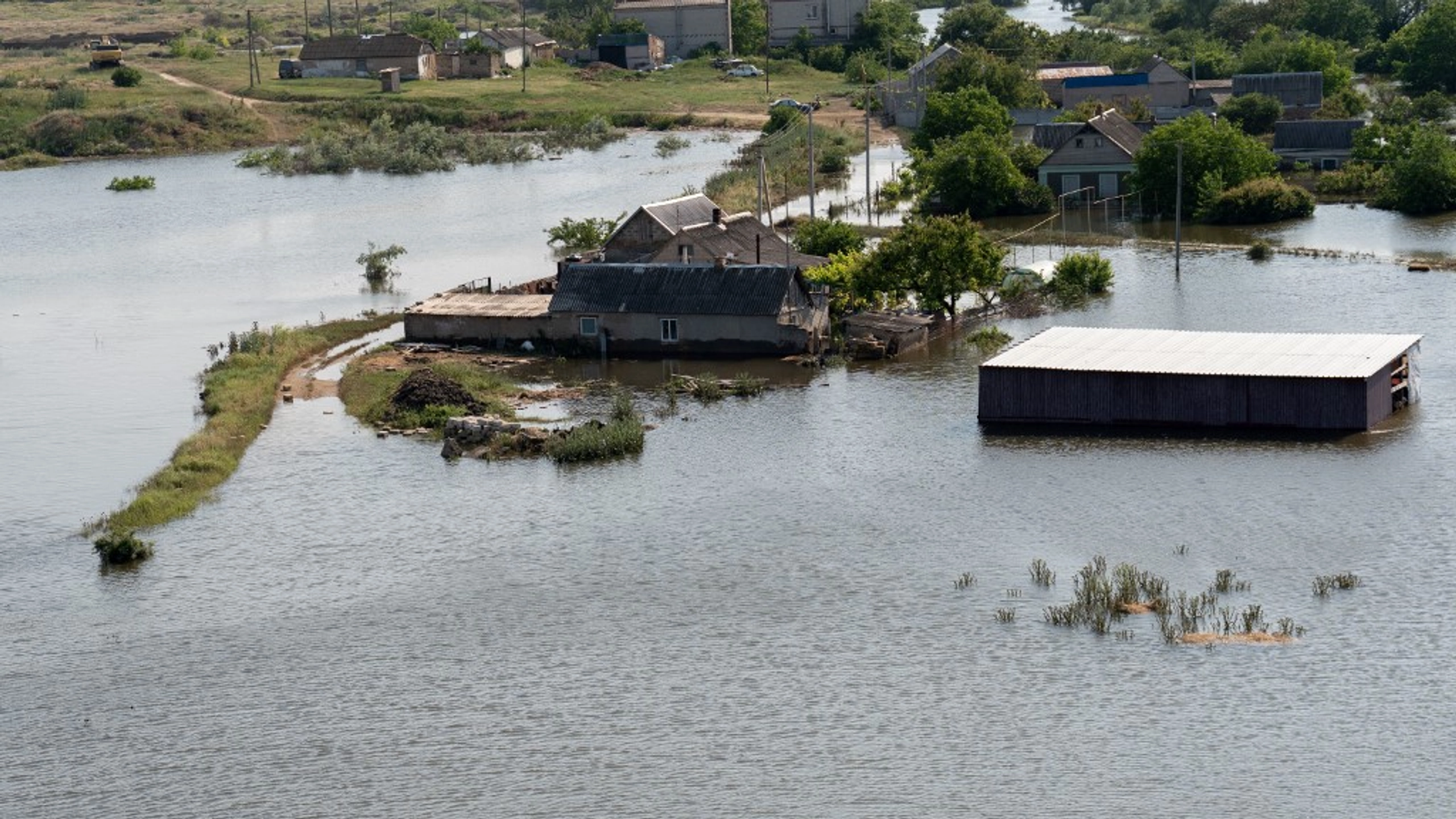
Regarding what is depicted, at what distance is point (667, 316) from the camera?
1836 inches

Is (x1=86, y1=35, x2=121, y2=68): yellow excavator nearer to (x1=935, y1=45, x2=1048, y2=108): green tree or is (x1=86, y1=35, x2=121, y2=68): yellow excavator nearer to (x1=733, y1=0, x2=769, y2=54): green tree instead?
(x1=733, y1=0, x2=769, y2=54): green tree

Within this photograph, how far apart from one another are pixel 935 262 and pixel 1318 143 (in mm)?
32966

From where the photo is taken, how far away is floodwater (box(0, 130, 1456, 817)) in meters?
23.9

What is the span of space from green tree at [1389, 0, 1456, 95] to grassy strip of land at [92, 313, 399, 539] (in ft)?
194

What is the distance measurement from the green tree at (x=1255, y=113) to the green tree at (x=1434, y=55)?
37.0ft

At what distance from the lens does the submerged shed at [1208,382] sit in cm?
3684

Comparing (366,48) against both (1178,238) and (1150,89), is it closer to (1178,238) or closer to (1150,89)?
(1150,89)

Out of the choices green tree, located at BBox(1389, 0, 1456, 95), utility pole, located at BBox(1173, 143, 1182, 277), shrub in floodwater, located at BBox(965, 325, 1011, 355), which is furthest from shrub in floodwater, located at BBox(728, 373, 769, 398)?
green tree, located at BBox(1389, 0, 1456, 95)

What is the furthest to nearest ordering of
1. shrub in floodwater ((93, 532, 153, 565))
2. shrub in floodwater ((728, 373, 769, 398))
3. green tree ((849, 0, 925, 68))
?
green tree ((849, 0, 925, 68))
shrub in floodwater ((728, 373, 769, 398))
shrub in floodwater ((93, 532, 153, 565))

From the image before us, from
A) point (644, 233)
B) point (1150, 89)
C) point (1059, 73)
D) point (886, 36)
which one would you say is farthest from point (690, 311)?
point (886, 36)

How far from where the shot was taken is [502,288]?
52969 mm

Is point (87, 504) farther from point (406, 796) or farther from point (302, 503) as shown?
point (406, 796)

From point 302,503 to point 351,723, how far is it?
10.7m

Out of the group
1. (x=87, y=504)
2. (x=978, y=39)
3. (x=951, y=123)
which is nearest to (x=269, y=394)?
(x=87, y=504)
